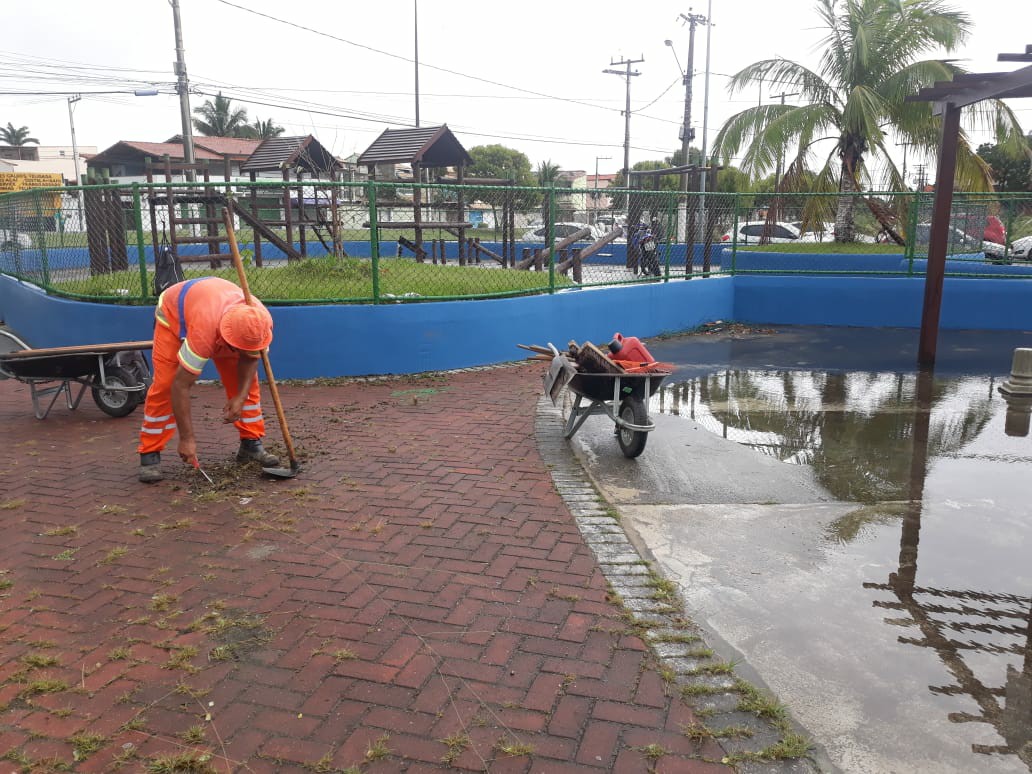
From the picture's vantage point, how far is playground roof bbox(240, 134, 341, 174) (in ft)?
45.5

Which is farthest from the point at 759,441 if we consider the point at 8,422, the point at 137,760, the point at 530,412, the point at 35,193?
the point at 35,193

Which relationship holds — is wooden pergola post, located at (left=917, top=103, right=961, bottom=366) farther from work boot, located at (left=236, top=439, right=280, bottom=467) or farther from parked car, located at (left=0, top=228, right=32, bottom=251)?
parked car, located at (left=0, top=228, right=32, bottom=251)

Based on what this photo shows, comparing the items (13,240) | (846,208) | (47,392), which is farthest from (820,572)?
(846,208)

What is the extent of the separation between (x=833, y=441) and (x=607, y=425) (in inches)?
→ 71.5

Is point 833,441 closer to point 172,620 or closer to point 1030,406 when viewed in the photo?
point 1030,406

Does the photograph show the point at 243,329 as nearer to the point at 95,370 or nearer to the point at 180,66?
the point at 95,370

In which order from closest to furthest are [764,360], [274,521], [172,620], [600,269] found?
[172,620] < [274,521] < [764,360] < [600,269]

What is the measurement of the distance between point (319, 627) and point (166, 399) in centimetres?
246

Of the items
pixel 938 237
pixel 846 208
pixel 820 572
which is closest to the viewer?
pixel 820 572

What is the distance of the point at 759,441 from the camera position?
243 inches

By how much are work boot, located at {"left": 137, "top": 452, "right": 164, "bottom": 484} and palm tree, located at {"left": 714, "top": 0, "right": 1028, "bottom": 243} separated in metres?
14.4

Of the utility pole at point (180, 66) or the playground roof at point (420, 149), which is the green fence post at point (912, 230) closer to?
the playground roof at point (420, 149)

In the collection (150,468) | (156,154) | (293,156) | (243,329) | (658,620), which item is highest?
(156,154)

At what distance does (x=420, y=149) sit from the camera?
13648mm
